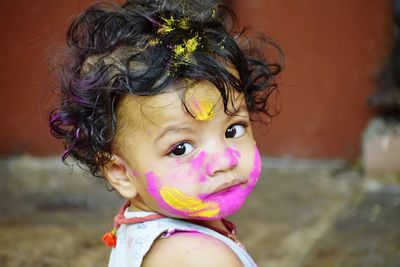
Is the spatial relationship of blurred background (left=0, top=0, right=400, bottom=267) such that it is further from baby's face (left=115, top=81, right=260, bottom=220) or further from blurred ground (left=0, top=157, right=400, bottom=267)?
baby's face (left=115, top=81, right=260, bottom=220)

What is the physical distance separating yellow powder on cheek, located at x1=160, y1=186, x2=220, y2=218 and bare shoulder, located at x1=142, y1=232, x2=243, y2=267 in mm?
52

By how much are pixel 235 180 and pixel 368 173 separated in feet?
8.55

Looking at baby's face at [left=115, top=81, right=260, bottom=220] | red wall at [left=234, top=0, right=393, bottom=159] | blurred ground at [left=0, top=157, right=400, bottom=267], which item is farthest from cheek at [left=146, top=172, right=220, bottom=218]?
red wall at [left=234, top=0, right=393, bottom=159]

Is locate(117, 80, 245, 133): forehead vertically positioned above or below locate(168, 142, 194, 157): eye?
above

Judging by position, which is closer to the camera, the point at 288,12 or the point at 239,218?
the point at 239,218

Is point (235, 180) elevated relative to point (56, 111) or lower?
lower

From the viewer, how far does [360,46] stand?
428cm

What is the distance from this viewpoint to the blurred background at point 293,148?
3.66m

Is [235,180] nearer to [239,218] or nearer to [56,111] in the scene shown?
[56,111]

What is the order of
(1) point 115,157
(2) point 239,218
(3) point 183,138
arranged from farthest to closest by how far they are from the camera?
(2) point 239,218 < (1) point 115,157 < (3) point 183,138

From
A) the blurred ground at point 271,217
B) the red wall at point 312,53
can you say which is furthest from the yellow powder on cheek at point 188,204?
the red wall at point 312,53

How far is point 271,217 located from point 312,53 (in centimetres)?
108

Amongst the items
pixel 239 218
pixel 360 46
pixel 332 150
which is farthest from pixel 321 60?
pixel 239 218

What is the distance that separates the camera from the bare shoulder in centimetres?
162
